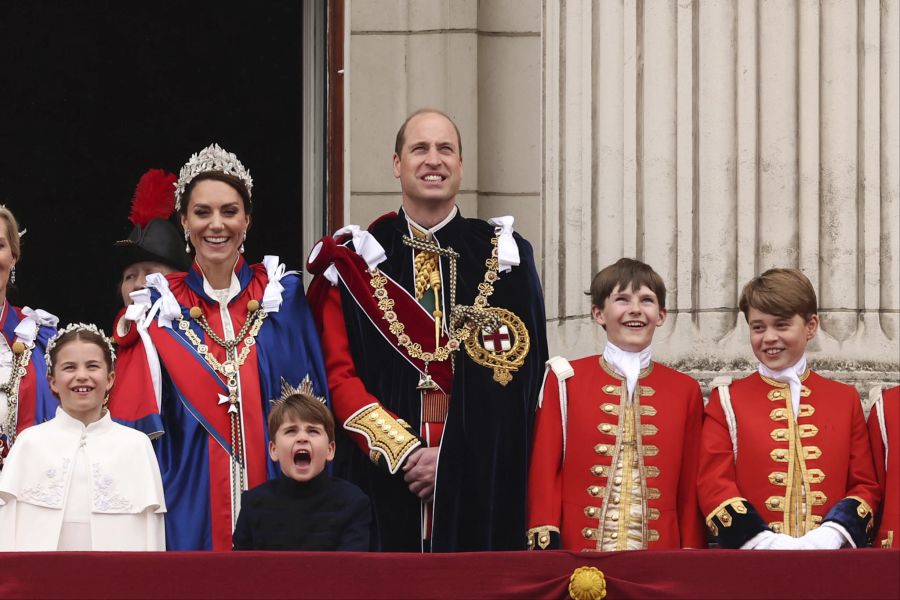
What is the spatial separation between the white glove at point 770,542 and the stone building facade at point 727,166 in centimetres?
121

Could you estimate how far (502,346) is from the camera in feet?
17.9

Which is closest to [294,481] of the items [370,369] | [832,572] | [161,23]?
[370,369]

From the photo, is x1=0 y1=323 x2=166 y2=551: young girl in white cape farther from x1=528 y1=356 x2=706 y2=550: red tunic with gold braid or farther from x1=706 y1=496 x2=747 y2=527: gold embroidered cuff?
x1=706 y1=496 x2=747 y2=527: gold embroidered cuff

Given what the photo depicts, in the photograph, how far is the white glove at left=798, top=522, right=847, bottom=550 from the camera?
16.0 feet

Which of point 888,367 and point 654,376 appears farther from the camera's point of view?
point 888,367

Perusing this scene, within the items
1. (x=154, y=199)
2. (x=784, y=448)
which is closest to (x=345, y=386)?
(x=784, y=448)

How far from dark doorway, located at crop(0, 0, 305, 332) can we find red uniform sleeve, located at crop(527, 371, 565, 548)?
16.3ft

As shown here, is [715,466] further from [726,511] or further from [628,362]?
[628,362]

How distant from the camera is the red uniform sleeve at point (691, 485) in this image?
204 inches

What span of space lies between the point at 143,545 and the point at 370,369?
0.85 meters

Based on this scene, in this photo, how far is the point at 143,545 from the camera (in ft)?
16.8

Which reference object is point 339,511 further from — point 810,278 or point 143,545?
point 810,278

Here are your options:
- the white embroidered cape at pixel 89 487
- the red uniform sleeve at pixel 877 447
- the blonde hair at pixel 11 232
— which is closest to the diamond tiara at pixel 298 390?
the white embroidered cape at pixel 89 487

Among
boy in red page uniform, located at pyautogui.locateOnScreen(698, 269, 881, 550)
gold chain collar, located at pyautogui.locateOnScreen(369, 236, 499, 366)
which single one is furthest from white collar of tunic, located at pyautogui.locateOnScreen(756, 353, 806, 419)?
gold chain collar, located at pyautogui.locateOnScreen(369, 236, 499, 366)
